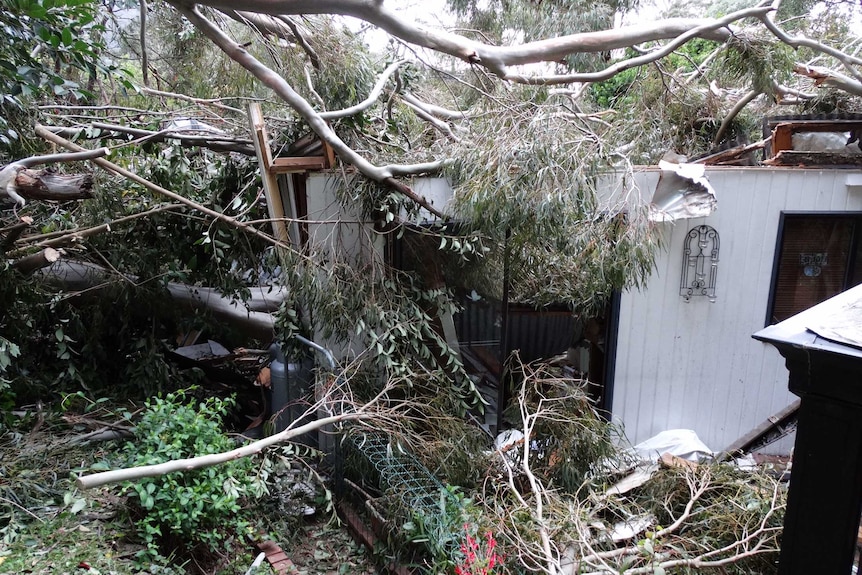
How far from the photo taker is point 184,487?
10.4ft

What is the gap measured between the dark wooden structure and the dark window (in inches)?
125

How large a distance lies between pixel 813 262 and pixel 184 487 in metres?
→ 4.88

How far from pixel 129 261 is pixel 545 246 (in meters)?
3.47

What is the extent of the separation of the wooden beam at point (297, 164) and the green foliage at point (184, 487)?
1.85m

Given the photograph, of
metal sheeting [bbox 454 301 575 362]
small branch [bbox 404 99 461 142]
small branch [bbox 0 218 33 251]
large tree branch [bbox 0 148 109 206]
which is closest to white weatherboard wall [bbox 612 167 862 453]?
metal sheeting [bbox 454 301 575 362]

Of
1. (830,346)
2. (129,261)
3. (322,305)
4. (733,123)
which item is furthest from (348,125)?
(733,123)

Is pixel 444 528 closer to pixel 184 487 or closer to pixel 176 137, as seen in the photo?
pixel 184 487

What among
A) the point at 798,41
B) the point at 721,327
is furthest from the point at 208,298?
the point at 798,41

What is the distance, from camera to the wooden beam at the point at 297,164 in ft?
14.4

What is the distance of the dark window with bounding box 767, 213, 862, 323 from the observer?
4.70 meters

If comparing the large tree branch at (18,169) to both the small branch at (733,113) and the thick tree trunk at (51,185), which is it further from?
the small branch at (733,113)

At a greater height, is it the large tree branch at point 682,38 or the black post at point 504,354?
the large tree branch at point 682,38

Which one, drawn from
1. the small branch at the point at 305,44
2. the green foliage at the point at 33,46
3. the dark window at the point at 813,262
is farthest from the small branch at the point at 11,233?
the dark window at the point at 813,262

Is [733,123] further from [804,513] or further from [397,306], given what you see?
[804,513]
